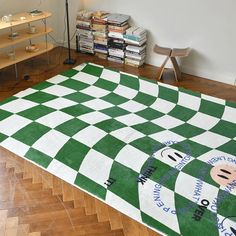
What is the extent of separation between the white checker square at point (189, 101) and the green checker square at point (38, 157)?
1.45m

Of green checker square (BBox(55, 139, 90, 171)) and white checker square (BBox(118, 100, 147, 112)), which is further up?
white checker square (BBox(118, 100, 147, 112))

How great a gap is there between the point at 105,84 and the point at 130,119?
2.49 ft

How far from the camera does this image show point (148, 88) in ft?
11.2

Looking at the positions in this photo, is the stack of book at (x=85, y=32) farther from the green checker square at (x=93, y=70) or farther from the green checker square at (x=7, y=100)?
the green checker square at (x=7, y=100)

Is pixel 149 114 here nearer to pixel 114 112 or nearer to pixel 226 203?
pixel 114 112

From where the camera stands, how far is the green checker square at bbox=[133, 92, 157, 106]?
3.17 m

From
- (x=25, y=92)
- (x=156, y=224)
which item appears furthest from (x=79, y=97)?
(x=156, y=224)

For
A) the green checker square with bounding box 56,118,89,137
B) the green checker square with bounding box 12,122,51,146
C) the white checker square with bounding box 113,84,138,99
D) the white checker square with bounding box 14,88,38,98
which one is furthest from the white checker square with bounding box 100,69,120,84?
the green checker square with bounding box 12,122,51,146

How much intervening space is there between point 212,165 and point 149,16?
7.08ft

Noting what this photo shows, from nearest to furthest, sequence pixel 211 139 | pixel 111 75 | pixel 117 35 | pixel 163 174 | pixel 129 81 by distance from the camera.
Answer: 1. pixel 163 174
2. pixel 211 139
3. pixel 129 81
4. pixel 111 75
5. pixel 117 35

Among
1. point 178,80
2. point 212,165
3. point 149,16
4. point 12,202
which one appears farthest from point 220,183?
point 149,16

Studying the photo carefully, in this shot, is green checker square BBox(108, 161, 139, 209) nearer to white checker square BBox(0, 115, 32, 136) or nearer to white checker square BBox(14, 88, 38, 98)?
white checker square BBox(0, 115, 32, 136)

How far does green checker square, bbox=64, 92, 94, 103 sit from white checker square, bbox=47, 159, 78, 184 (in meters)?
0.93

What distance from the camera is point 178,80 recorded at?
362 cm
